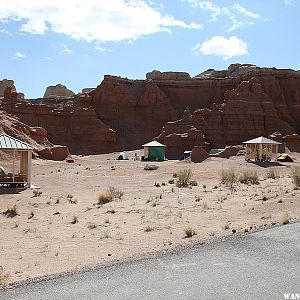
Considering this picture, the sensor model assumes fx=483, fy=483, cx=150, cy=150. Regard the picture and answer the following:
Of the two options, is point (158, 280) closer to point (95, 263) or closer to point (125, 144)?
point (95, 263)

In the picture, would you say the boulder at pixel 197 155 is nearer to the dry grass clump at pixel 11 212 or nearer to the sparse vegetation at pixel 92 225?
the dry grass clump at pixel 11 212

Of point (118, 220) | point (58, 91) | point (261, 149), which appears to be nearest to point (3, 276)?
point (118, 220)

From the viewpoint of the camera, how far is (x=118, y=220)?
1496cm

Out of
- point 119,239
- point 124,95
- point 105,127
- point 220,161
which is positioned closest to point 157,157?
point 220,161

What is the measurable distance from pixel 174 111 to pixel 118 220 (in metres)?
66.7

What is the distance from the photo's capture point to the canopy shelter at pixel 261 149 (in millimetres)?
46594

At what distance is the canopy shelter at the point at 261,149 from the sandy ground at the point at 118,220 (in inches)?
827

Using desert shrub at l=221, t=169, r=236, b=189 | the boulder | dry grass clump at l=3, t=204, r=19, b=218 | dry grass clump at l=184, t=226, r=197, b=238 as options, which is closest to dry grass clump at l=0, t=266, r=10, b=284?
dry grass clump at l=184, t=226, r=197, b=238

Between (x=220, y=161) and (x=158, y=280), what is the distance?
38.1 metres

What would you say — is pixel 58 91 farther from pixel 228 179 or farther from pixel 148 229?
pixel 148 229

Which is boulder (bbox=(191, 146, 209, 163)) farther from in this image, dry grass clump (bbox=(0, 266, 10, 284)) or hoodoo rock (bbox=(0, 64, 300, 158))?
dry grass clump (bbox=(0, 266, 10, 284))

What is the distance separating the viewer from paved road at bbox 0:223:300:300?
638 centimetres

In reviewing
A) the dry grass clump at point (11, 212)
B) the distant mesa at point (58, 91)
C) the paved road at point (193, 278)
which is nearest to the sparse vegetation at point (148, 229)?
the paved road at point (193, 278)

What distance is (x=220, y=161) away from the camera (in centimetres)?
4466
